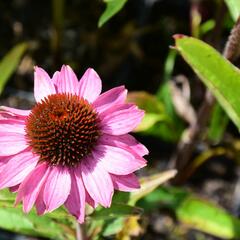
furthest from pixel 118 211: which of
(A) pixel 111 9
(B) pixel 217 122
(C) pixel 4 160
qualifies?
(B) pixel 217 122

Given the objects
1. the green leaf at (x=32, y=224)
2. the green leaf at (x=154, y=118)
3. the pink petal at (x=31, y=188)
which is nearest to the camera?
the pink petal at (x=31, y=188)

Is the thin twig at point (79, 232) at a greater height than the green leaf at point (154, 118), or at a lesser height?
lesser

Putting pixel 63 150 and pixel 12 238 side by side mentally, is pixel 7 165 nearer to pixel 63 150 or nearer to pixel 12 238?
pixel 63 150

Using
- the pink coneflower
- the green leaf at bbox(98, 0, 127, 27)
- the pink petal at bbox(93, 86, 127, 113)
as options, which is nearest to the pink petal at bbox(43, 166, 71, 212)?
the pink coneflower

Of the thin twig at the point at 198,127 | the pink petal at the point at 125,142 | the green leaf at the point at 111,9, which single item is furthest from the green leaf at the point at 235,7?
the pink petal at the point at 125,142

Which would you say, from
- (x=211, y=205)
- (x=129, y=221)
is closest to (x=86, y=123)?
(x=129, y=221)

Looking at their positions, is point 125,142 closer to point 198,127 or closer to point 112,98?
point 112,98

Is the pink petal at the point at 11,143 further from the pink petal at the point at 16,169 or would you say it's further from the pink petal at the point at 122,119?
the pink petal at the point at 122,119
